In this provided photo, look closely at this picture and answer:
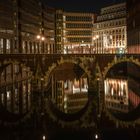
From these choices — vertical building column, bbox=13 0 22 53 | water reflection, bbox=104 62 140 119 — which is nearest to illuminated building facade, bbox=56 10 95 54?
vertical building column, bbox=13 0 22 53

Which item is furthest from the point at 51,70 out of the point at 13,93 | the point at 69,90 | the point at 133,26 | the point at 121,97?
the point at 133,26

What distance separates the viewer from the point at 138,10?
109 metres

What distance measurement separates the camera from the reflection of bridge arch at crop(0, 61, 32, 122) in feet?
202

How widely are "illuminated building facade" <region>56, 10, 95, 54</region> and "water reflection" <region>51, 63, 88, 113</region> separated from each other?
56.8 meters

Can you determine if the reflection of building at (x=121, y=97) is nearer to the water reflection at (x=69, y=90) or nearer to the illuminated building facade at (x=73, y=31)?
the water reflection at (x=69, y=90)

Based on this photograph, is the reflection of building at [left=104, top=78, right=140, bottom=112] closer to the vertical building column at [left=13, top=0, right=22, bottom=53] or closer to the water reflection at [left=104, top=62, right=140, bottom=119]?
the water reflection at [left=104, top=62, right=140, bottom=119]

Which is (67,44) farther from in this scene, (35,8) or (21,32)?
(21,32)

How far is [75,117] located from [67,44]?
435ft

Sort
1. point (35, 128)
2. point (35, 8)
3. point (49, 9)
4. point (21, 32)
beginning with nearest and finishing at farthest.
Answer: point (35, 128)
point (21, 32)
point (35, 8)
point (49, 9)

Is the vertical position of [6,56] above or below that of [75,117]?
above

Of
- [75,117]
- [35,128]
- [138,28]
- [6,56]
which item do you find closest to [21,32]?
[138,28]

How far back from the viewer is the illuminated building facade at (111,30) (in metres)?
169

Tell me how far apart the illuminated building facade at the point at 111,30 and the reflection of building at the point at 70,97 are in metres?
63.0

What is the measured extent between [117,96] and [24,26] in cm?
5394
